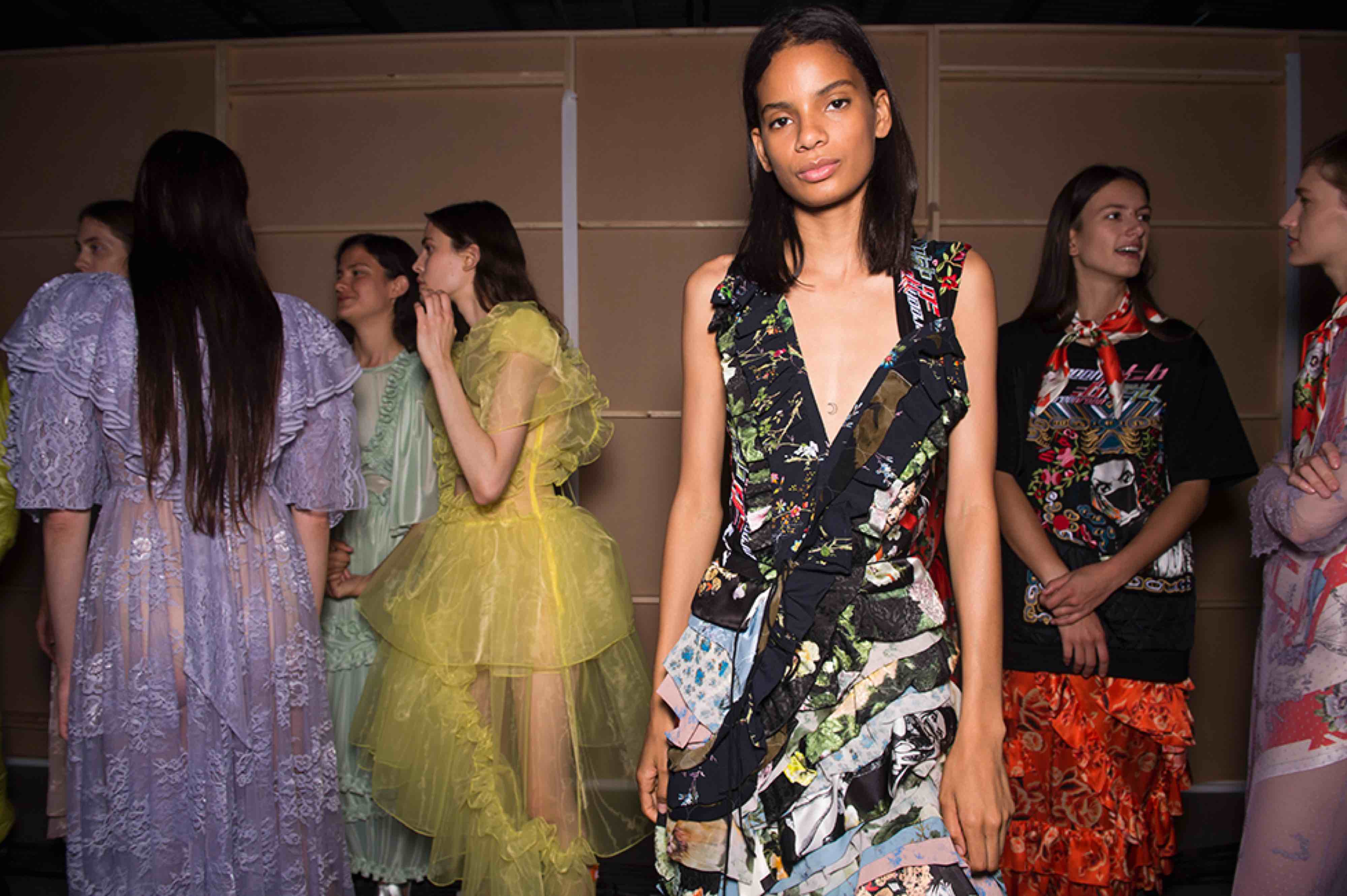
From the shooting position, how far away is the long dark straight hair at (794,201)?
4.22ft

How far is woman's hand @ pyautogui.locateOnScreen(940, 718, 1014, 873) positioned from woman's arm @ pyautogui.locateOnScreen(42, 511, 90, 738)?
1.55 metres

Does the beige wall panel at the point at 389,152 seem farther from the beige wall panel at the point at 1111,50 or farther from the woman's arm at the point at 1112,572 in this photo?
the woman's arm at the point at 1112,572

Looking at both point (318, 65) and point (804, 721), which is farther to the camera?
point (318, 65)

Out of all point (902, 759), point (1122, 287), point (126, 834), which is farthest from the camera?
point (1122, 287)

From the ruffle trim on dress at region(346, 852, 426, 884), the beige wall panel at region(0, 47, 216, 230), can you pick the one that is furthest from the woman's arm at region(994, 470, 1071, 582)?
the beige wall panel at region(0, 47, 216, 230)

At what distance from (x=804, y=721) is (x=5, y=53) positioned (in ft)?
12.9

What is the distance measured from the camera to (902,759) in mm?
1129

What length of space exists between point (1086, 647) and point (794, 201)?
4.45 feet

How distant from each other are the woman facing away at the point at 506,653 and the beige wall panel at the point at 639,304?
108cm

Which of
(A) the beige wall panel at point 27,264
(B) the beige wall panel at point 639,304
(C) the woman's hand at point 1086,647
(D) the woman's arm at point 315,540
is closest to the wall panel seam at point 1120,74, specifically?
(B) the beige wall panel at point 639,304

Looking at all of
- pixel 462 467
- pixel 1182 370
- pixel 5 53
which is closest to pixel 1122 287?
pixel 1182 370

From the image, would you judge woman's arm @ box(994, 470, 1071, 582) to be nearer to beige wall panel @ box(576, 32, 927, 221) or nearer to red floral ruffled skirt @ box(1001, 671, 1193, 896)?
red floral ruffled skirt @ box(1001, 671, 1193, 896)

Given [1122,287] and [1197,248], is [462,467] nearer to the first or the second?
[1122,287]

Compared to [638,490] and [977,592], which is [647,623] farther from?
[977,592]
